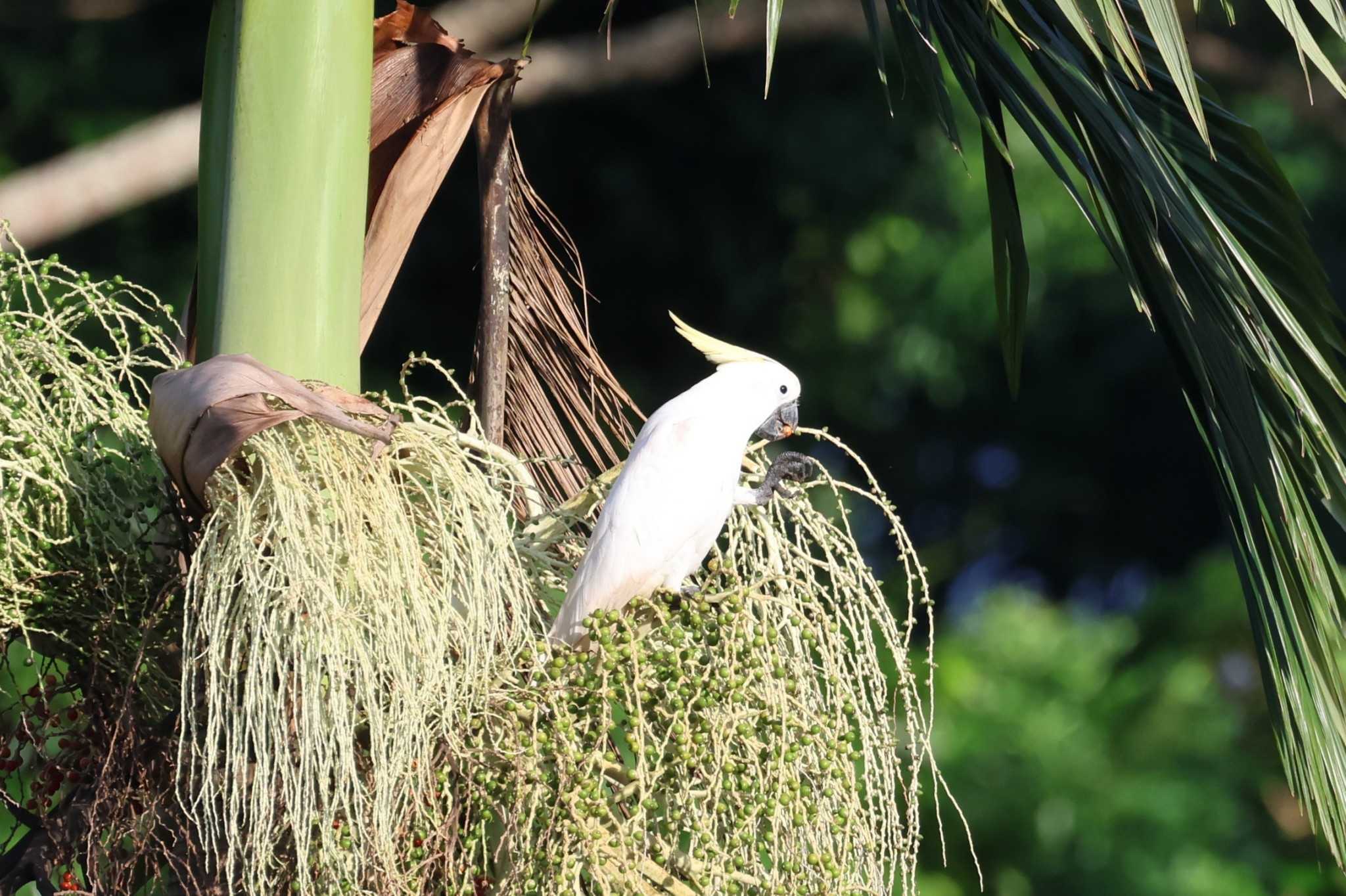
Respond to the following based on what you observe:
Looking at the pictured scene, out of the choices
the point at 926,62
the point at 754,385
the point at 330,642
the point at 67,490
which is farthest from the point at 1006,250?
the point at 67,490

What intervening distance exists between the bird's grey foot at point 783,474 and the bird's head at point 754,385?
7cm

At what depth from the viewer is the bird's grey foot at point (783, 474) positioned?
1.44 m

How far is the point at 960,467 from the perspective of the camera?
4.71 m

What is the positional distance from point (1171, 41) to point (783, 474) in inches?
21.8

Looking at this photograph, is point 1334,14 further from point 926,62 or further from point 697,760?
point 697,760

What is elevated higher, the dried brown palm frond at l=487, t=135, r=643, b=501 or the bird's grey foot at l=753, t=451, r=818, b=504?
the dried brown palm frond at l=487, t=135, r=643, b=501

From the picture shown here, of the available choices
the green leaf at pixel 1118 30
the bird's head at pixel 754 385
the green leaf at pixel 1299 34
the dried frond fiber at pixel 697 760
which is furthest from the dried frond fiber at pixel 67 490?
the green leaf at pixel 1299 34

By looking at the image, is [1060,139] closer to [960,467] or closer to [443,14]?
[443,14]

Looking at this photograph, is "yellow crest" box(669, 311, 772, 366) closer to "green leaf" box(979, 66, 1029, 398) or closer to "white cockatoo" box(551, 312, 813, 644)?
"white cockatoo" box(551, 312, 813, 644)

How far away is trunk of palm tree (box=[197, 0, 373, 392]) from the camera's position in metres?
1.38

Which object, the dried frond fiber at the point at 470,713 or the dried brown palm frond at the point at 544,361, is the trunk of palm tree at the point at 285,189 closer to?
the dried frond fiber at the point at 470,713

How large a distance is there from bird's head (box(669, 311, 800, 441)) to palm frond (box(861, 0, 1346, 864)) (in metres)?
0.29

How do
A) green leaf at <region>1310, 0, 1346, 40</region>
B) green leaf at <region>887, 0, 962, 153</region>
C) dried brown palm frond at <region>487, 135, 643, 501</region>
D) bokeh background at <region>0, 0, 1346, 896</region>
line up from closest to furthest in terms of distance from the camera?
green leaf at <region>1310, 0, 1346, 40</region>
green leaf at <region>887, 0, 962, 153</region>
dried brown palm frond at <region>487, 135, 643, 501</region>
bokeh background at <region>0, 0, 1346, 896</region>

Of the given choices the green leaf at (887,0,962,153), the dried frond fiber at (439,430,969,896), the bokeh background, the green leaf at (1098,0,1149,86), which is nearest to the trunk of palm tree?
the dried frond fiber at (439,430,969,896)
